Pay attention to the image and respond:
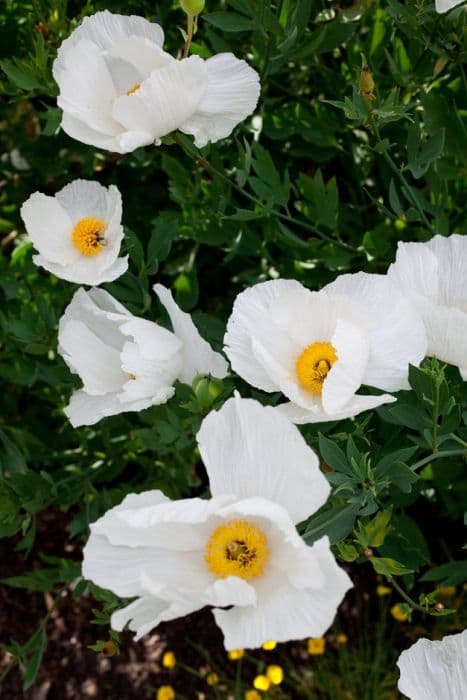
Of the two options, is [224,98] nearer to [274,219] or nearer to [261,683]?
[274,219]

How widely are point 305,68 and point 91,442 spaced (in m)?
1.07

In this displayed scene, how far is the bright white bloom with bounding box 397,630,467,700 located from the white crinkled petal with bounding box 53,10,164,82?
42.1 inches

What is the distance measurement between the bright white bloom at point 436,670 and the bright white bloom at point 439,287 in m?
0.41

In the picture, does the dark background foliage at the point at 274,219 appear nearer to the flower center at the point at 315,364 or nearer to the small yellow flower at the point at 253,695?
the flower center at the point at 315,364

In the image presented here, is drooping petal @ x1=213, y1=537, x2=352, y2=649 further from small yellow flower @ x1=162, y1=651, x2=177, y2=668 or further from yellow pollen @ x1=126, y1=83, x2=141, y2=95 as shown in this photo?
small yellow flower @ x1=162, y1=651, x2=177, y2=668

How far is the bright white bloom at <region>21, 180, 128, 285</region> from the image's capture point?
1.52 meters

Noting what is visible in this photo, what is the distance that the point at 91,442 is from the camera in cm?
218

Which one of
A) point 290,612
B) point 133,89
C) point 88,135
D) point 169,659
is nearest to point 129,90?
point 133,89

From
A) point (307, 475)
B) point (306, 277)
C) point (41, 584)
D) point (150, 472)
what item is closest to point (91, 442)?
point (150, 472)

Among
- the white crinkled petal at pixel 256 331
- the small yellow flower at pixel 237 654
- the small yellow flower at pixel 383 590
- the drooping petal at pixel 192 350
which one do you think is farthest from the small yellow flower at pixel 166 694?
the white crinkled petal at pixel 256 331

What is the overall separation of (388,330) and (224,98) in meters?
0.51

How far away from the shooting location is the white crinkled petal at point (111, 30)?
4.73ft

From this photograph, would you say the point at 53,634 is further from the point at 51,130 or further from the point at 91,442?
the point at 51,130

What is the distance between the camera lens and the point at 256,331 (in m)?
1.27
